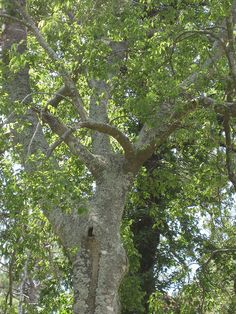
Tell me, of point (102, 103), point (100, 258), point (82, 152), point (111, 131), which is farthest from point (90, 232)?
point (102, 103)

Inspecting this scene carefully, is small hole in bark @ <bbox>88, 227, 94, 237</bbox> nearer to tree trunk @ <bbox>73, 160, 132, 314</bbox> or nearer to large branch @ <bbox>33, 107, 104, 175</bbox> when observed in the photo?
tree trunk @ <bbox>73, 160, 132, 314</bbox>

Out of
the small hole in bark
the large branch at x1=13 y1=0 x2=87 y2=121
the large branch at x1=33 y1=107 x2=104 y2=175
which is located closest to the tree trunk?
the small hole in bark

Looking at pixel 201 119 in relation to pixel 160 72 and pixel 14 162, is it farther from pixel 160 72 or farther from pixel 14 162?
pixel 14 162

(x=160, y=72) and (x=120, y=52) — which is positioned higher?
(x=120, y=52)

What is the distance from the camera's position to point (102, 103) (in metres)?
8.65

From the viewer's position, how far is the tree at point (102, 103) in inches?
257

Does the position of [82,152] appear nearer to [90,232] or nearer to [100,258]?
[90,232]

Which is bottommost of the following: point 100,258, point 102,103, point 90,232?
point 100,258

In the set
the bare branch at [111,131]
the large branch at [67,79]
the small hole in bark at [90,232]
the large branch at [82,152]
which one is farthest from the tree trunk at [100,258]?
the large branch at [67,79]

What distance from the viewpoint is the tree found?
6.53m

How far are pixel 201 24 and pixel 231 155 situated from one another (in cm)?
199

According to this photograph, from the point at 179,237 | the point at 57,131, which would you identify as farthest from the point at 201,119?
the point at 179,237

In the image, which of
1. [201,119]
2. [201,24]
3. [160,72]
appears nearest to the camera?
[160,72]

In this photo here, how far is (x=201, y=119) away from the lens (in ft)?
25.8
